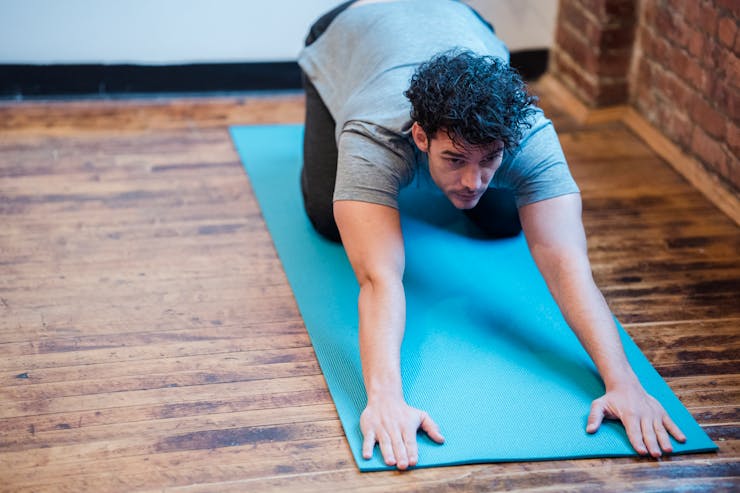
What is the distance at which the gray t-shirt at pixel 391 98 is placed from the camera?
204 cm

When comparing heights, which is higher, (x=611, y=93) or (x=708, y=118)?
(x=708, y=118)

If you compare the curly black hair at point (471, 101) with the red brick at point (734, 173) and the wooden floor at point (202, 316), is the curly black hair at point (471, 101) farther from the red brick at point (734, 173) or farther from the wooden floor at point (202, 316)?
the red brick at point (734, 173)

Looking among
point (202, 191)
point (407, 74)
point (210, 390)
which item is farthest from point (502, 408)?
point (202, 191)

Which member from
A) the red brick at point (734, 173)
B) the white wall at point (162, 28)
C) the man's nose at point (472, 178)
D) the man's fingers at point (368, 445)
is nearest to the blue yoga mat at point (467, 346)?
the man's fingers at point (368, 445)

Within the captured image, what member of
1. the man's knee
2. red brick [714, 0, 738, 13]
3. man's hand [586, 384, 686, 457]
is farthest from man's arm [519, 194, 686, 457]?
red brick [714, 0, 738, 13]

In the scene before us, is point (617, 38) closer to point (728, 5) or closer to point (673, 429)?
point (728, 5)

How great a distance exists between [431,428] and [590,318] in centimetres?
45

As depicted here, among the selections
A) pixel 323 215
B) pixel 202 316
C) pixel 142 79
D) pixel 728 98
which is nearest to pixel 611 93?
pixel 728 98

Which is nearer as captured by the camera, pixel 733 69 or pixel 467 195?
pixel 467 195

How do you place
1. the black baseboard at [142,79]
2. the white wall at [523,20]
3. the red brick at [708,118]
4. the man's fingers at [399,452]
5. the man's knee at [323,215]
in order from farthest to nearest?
the white wall at [523,20]
the black baseboard at [142,79]
the red brick at [708,118]
the man's knee at [323,215]
the man's fingers at [399,452]

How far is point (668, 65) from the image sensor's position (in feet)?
10.1

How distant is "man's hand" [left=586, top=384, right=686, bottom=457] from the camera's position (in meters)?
1.82

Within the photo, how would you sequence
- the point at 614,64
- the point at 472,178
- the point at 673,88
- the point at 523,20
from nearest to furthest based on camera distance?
1. the point at 472,178
2. the point at 673,88
3. the point at 614,64
4. the point at 523,20

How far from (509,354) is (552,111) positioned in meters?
1.63
